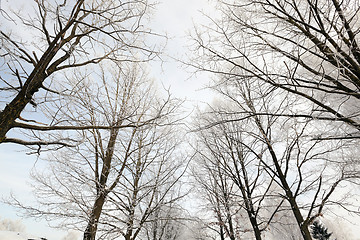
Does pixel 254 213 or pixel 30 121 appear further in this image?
pixel 254 213

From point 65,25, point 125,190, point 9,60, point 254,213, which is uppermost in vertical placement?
point 65,25

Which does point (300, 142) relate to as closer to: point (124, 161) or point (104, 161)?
point (124, 161)

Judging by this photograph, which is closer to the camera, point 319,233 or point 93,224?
point 93,224

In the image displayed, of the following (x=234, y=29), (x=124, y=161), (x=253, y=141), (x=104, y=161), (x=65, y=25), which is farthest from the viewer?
(x=253, y=141)

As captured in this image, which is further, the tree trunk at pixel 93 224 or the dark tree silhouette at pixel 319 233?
the dark tree silhouette at pixel 319 233

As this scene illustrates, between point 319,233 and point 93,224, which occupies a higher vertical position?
point 319,233

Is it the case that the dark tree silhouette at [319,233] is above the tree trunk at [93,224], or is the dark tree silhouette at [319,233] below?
above

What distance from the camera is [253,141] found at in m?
4.59

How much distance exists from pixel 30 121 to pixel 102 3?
1880 millimetres

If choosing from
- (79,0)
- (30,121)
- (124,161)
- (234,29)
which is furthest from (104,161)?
(234,29)

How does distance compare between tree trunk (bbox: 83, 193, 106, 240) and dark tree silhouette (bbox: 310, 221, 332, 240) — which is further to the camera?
dark tree silhouette (bbox: 310, 221, 332, 240)

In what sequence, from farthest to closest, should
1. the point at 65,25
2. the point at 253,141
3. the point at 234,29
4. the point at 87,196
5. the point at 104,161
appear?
1. the point at 253,141
2. the point at 104,161
3. the point at 87,196
4. the point at 234,29
5. the point at 65,25

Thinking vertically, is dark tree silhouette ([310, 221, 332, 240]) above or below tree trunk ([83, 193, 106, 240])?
above

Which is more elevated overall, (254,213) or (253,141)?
(253,141)
